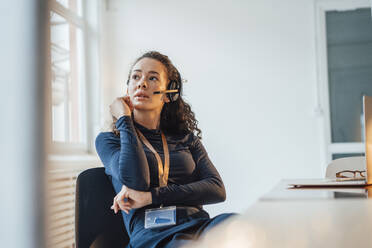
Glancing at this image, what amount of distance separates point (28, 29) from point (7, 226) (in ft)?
0.27

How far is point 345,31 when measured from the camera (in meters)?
3.70

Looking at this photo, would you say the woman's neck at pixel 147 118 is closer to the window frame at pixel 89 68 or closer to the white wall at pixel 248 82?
the window frame at pixel 89 68

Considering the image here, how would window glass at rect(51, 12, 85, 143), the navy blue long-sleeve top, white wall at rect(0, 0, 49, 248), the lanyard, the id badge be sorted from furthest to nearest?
window glass at rect(51, 12, 85, 143)
the lanyard
the navy blue long-sleeve top
the id badge
white wall at rect(0, 0, 49, 248)

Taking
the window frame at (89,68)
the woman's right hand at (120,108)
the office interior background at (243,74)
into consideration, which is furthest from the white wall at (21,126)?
the window frame at (89,68)

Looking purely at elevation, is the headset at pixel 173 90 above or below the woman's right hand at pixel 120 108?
above

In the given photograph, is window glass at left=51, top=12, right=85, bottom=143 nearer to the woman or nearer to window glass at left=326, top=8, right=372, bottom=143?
the woman

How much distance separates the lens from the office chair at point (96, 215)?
1.37 m

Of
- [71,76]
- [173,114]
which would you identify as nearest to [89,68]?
[71,76]

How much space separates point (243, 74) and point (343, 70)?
2.78 feet

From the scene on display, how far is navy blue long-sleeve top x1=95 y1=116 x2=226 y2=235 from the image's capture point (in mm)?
1441

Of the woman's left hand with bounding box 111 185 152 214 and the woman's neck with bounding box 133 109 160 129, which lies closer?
the woman's left hand with bounding box 111 185 152 214

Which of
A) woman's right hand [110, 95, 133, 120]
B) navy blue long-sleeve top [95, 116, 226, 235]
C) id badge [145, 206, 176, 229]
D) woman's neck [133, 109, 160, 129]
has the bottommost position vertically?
id badge [145, 206, 176, 229]

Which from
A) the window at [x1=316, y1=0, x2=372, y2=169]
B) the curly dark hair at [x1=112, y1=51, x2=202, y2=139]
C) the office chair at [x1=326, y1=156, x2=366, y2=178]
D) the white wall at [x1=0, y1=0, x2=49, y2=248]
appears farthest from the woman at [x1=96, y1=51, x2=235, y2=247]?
the window at [x1=316, y1=0, x2=372, y2=169]

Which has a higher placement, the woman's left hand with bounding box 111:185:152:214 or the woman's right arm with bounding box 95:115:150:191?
the woman's right arm with bounding box 95:115:150:191
